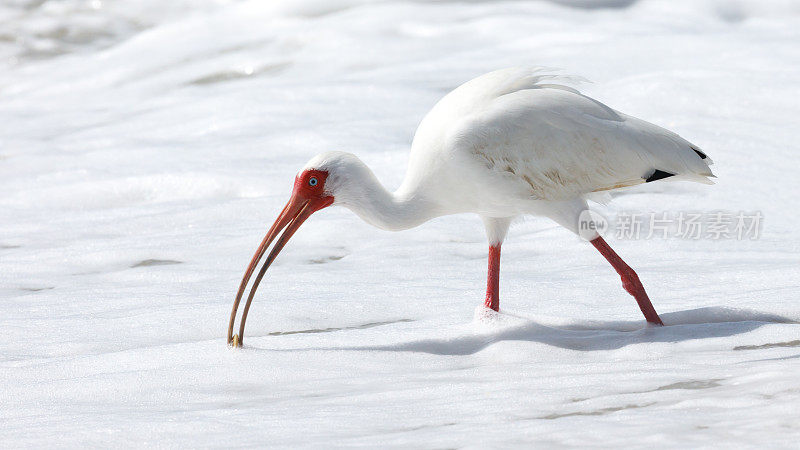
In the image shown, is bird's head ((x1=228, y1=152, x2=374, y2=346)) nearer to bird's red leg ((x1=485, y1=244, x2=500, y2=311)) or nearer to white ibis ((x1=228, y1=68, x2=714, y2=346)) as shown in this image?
white ibis ((x1=228, y1=68, x2=714, y2=346))

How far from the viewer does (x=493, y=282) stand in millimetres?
5410

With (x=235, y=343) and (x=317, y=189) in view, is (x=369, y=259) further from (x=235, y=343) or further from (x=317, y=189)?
(x=235, y=343)

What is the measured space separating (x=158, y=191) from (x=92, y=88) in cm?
486

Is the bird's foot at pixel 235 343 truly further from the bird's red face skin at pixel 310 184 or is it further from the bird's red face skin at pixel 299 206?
the bird's red face skin at pixel 310 184

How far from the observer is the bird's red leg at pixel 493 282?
5.34 meters

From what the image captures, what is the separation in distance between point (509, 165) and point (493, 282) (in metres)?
0.75

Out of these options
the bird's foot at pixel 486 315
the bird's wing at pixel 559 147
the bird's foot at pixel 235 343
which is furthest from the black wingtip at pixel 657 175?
the bird's foot at pixel 235 343

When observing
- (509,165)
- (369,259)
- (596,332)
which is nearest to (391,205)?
(509,165)

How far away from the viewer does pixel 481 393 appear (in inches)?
156

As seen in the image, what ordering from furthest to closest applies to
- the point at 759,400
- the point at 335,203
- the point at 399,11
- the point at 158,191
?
1. the point at 399,11
2. the point at 158,191
3. the point at 335,203
4. the point at 759,400

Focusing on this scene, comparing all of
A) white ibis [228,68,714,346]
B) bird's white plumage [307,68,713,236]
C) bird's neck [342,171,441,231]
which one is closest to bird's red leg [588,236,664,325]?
white ibis [228,68,714,346]

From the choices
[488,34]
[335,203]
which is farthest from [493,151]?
[488,34]

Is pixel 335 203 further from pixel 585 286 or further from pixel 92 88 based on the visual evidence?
pixel 92 88

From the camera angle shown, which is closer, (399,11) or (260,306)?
(260,306)
